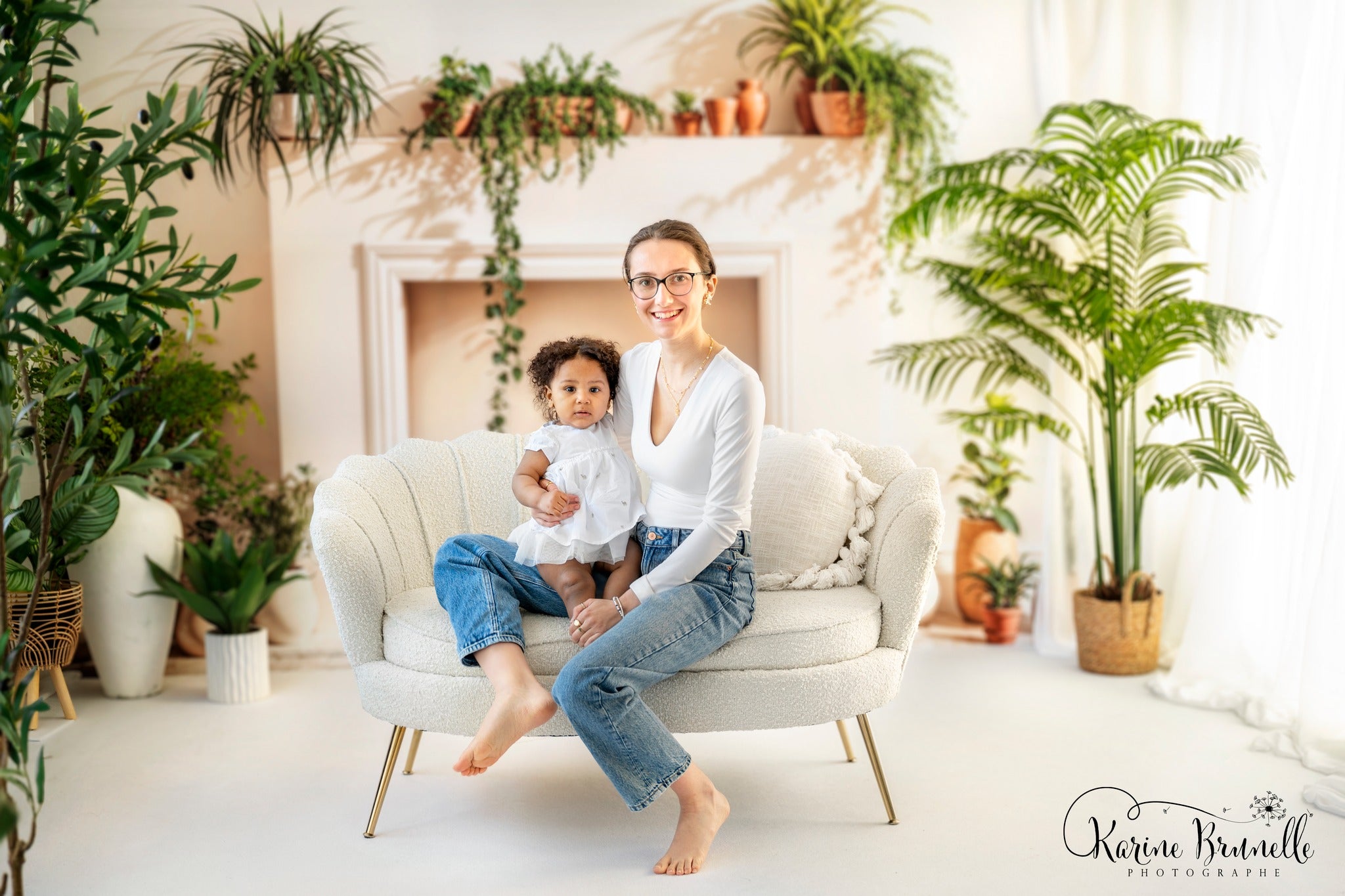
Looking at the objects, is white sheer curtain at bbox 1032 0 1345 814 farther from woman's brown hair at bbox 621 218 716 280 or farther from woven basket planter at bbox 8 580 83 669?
woven basket planter at bbox 8 580 83 669

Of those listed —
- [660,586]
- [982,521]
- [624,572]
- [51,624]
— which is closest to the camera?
[660,586]

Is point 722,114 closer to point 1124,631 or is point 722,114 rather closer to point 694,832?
point 1124,631

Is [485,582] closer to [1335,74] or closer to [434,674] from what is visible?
[434,674]

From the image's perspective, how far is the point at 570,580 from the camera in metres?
2.12

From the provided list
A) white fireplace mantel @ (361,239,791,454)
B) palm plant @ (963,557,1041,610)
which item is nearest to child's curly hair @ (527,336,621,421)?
white fireplace mantel @ (361,239,791,454)

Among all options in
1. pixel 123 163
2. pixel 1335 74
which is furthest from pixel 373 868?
pixel 1335 74

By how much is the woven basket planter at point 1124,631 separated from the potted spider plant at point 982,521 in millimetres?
489

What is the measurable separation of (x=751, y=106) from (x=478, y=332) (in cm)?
127

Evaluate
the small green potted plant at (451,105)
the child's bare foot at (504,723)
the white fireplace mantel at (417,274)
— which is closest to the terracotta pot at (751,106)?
the white fireplace mantel at (417,274)

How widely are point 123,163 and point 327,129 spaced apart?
2.03 meters

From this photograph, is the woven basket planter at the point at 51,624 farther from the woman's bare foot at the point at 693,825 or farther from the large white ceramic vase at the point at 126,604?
the woman's bare foot at the point at 693,825

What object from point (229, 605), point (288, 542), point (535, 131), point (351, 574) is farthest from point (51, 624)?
point (535, 131)

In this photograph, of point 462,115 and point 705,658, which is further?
point 462,115

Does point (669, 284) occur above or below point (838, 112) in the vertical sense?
below
